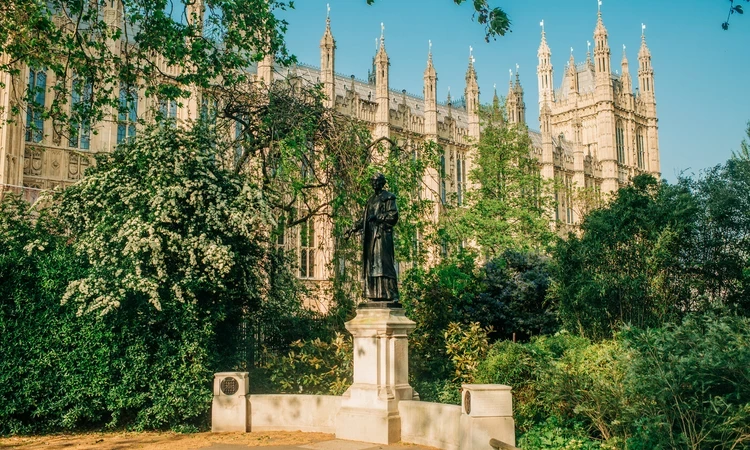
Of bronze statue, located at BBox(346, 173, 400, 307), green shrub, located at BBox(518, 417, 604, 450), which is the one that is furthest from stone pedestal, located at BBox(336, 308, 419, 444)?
green shrub, located at BBox(518, 417, 604, 450)

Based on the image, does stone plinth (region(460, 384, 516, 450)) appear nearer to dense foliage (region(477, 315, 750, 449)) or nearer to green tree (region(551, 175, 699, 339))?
dense foliage (region(477, 315, 750, 449))

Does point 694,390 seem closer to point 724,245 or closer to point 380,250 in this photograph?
point 380,250

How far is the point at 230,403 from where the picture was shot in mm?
9727


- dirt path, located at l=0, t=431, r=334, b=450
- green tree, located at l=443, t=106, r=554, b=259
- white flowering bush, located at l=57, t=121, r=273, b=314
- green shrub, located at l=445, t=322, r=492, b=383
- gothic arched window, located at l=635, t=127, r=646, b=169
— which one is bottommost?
dirt path, located at l=0, t=431, r=334, b=450

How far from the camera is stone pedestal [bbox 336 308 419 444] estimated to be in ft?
27.4

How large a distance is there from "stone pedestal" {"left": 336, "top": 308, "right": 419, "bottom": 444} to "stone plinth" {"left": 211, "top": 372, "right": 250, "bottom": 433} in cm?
177

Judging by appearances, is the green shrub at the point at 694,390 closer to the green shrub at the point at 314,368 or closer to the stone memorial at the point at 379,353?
the stone memorial at the point at 379,353

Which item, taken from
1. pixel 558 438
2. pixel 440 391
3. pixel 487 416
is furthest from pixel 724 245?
pixel 487 416

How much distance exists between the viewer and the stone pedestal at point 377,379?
835 centimetres

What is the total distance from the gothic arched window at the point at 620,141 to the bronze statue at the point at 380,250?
1968 inches

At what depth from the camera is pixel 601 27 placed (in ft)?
177

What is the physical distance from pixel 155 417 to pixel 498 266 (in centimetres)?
1046

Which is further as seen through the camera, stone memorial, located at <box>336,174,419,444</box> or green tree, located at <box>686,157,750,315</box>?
green tree, located at <box>686,157,750,315</box>

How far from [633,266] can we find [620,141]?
45730 millimetres
